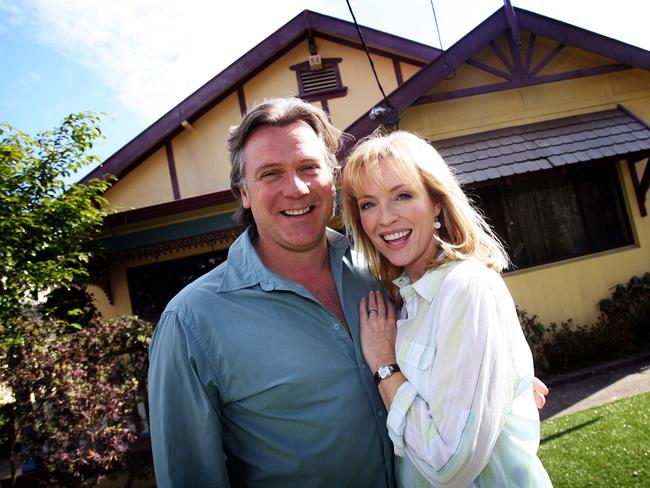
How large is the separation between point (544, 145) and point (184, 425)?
6.57 m

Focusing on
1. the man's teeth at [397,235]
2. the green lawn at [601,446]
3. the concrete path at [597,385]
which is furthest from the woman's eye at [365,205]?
the concrete path at [597,385]

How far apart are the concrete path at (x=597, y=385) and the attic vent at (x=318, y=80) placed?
6.88 m

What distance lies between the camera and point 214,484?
1.54 metres

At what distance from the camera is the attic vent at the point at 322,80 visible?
9.60 m

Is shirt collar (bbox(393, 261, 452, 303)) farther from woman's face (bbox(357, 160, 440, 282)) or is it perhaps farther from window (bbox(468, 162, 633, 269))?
window (bbox(468, 162, 633, 269))

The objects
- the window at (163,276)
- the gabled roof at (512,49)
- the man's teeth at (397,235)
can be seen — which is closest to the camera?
the man's teeth at (397,235)

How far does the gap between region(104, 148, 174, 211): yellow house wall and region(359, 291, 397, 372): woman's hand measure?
8.13 metres

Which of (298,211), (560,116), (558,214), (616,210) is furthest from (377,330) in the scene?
(616,210)

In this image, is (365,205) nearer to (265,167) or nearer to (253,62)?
(265,167)

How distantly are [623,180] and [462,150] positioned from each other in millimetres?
2761

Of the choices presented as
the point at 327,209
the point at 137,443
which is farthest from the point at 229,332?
the point at 137,443

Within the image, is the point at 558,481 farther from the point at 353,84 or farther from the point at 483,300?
the point at 353,84

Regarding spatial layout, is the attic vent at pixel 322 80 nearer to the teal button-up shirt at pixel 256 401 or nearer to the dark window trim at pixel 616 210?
the dark window trim at pixel 616 210

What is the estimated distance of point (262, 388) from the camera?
63.8 inches
